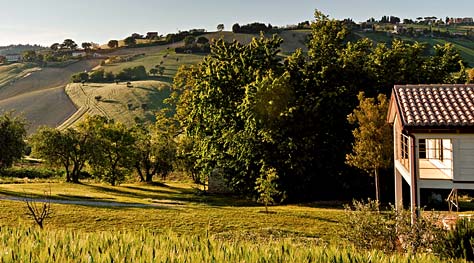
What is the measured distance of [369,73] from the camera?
3334 centimetres

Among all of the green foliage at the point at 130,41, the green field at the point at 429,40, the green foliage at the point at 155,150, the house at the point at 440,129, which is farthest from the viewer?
the green foliage at the point at 130,41

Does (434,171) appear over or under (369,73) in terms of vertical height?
under

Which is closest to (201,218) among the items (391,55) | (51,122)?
(391,55)

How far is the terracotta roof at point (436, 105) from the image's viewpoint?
1672 cm

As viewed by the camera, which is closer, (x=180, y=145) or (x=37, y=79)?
(x=180, y=145)

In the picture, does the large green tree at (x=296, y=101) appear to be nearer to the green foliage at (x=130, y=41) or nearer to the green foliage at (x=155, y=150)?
the green foliage at (x=155, y=150)

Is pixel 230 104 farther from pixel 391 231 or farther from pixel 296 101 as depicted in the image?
pixel 391 231

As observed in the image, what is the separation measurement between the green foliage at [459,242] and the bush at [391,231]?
57.1 inches

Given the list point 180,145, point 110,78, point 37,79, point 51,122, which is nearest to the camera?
point 180,145

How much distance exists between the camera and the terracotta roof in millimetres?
16719

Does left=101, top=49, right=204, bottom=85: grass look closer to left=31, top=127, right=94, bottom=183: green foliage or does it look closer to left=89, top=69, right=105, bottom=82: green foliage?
left=89, top=69, right=105, bottom=82: green foliage

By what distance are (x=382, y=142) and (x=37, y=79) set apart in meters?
133

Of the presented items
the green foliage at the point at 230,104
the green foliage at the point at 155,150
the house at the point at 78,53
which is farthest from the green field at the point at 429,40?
the green foliage at the point at 230,104

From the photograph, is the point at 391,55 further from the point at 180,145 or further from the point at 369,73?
the point at 180,145
